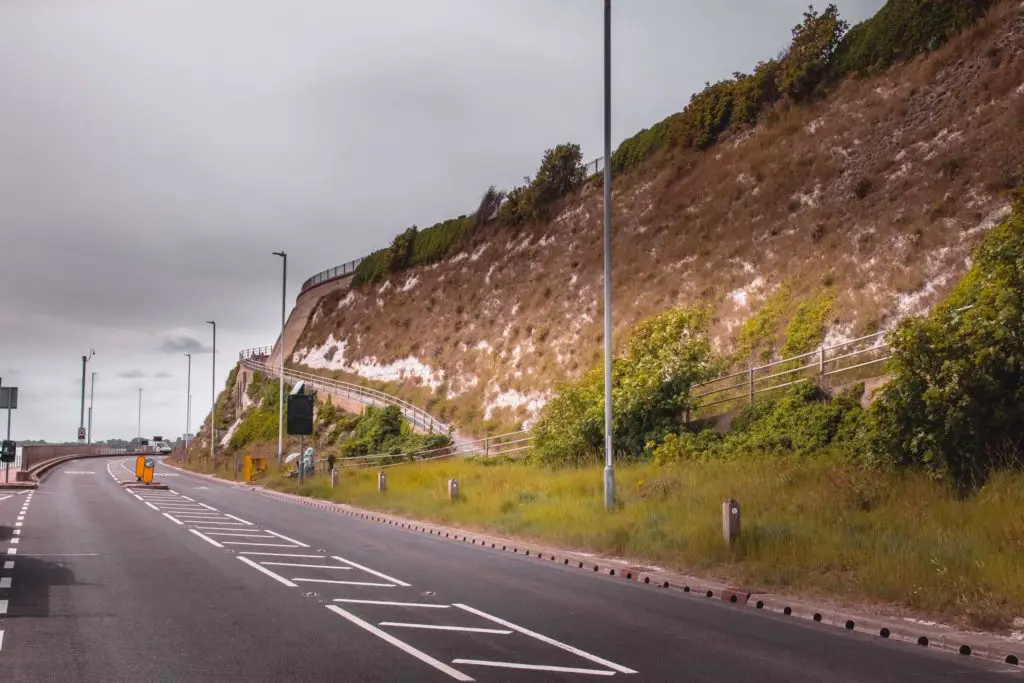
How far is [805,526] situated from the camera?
14273 millimetres

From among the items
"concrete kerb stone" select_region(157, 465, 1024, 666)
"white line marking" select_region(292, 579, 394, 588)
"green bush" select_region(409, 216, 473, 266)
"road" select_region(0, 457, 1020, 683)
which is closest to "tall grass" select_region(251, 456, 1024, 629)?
"concrete kerb stone" select_region(157, 465, 1024, 666)

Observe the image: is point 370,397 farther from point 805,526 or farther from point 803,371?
point 805,526

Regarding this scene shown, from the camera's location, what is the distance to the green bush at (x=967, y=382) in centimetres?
1523

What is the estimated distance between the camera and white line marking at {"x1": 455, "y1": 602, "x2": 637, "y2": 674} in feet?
26.2

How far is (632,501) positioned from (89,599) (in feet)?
37.0

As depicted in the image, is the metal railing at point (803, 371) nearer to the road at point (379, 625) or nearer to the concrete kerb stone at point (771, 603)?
the concrete kerb stone at point (771, 603)

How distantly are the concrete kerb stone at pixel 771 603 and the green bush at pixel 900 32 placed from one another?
3102cm

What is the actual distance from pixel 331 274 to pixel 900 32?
6088 centimetres

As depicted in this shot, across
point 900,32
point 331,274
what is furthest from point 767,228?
point 331,274

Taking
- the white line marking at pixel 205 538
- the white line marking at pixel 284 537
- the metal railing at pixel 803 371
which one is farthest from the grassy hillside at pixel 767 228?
the white line marking at pixel 205 538

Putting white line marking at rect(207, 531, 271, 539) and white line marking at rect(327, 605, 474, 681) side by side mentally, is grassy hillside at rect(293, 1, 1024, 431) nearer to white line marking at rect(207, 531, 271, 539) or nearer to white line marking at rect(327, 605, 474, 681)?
white line marking at rect(207, 531, 271, 539)

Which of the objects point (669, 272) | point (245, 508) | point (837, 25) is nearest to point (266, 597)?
point (245, 508)

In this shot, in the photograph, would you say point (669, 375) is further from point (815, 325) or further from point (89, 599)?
point (89, 599)

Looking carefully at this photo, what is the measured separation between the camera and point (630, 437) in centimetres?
2612
